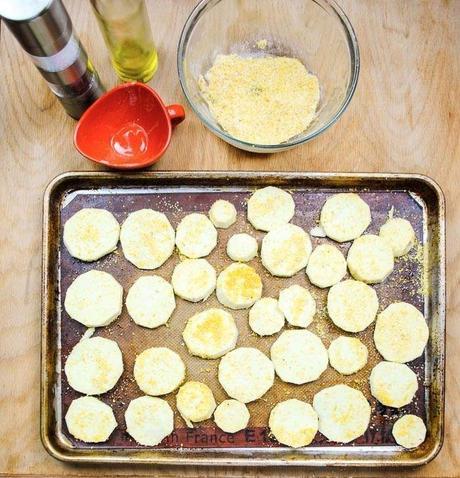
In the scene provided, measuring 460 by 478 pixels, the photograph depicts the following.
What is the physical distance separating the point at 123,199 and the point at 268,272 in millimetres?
342

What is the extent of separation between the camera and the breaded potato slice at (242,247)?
123 centimetres

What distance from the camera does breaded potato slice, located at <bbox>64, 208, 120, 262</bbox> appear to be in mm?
1231

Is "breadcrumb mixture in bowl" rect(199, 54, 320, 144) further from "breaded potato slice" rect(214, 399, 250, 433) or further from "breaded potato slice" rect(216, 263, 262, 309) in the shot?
"breaded potato slice" rect(214, 399, 250, 433)

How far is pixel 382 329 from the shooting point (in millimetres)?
1238

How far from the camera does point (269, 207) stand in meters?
1.25

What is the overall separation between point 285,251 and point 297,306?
0.38 ft

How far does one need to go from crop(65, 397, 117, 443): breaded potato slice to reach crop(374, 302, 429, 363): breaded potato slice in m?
0.57

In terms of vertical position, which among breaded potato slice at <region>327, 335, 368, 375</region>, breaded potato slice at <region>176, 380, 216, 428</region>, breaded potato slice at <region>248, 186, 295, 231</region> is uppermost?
breaded potato slice at <region>248, 186, 295, 231</region>

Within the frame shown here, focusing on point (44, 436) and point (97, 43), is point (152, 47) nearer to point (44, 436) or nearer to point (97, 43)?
point (97, 43)

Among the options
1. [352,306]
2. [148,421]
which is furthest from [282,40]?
[148,421]

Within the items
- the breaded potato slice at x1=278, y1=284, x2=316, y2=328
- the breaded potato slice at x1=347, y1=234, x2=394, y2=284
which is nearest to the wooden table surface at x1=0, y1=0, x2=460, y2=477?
the breaded potato slice at x1=347, y1=234, x2=394, y2=284

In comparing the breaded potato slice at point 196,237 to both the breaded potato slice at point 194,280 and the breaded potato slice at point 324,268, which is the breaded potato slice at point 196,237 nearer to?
the breaded potato slice at point 194,280

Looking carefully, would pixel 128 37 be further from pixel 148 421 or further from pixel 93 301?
pixel 148 421

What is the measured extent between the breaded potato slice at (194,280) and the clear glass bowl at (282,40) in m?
0.26
